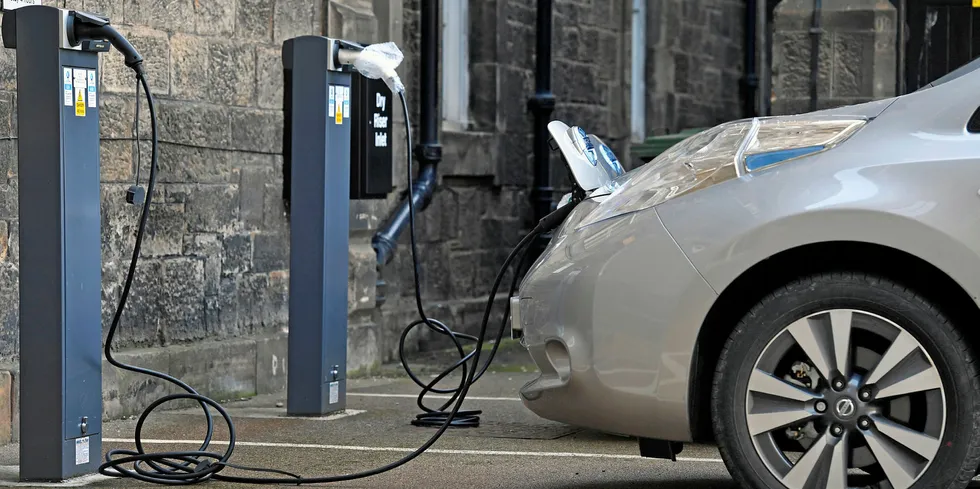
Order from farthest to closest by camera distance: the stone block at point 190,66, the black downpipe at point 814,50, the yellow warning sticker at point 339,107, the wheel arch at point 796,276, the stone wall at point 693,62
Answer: the stone wall at point 693,62 < the black downpipe at point 814,50 < the stone block at point 190,66 < the yellow warning sticker at point 339,107 < the wheel arch at point 796,276

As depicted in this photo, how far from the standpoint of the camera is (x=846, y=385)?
4734 mm

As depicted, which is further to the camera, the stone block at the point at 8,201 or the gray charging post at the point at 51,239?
the stone block at the point at 8,201

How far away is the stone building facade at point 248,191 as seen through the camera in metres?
8.11

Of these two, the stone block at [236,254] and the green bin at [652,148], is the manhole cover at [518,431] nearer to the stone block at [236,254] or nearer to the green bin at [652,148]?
the stone block at [236,254]

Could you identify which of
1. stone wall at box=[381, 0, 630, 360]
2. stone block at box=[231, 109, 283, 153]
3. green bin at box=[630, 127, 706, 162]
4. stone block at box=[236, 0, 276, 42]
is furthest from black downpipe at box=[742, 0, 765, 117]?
stone block at box=[236, 0, 276, 42]

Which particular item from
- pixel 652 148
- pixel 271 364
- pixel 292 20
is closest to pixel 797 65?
pixel 652 148

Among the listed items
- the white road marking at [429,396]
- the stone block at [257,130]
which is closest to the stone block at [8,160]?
the stone block at [257,130]

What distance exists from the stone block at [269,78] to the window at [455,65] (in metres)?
3.12

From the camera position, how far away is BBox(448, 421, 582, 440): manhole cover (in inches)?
285

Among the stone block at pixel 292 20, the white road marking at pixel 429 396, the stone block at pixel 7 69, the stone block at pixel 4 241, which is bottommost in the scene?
the white road marking at pixel 429 396

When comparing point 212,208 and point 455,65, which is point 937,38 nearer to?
point 212,208

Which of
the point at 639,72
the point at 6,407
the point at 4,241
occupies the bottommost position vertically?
the point at 6,407

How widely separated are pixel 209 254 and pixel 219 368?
65 centimetres

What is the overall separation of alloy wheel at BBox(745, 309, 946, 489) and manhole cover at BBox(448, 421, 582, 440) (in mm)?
2458
